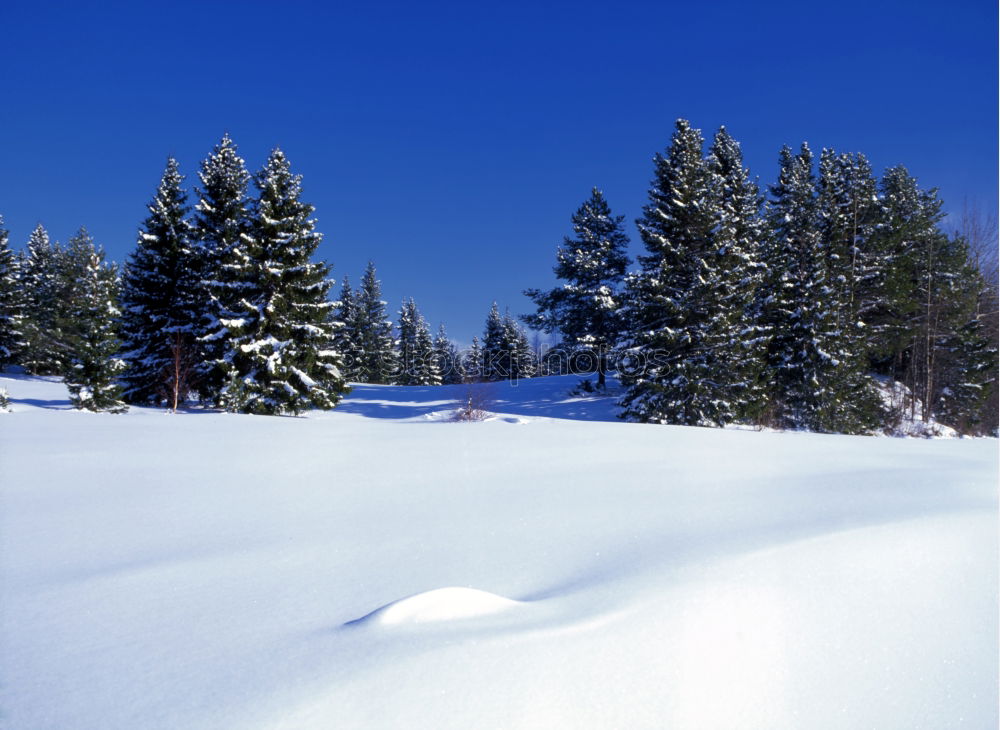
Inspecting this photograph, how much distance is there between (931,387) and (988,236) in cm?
858

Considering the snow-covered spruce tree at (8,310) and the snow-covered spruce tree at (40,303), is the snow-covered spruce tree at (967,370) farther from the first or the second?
the snow-covered spruce tree at (8,310)

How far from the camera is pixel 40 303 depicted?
30531mm

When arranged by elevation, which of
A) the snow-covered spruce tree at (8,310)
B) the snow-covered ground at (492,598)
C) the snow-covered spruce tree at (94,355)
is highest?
the snow-covered spruce tree at (8,310)

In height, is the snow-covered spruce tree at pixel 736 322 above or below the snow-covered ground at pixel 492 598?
above

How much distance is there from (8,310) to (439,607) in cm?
3639

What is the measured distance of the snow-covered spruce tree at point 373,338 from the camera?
127 ft

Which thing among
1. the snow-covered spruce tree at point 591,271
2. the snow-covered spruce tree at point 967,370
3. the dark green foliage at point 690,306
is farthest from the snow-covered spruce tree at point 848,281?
the snow-covered spruce tree at point 591,271

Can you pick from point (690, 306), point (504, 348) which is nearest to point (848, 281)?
point (690, 306)

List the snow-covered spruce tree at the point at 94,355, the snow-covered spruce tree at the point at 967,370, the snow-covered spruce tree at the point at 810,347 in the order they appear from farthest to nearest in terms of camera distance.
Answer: the snow-covered spruce tree at the point at 967,370, the snow-covered spruce tree at the point at 810,347, the snow-covered spruce tree at the point at 94,355

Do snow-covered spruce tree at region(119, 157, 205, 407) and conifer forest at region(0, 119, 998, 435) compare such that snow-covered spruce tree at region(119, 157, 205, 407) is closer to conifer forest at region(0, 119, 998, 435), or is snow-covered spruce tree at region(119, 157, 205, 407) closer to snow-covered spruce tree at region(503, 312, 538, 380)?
conifer forest at region(0, 119, 998, 435)

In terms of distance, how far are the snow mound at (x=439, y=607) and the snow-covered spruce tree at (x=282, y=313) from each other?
14126mm

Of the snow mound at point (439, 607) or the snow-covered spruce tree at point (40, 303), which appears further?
the snow-covered spruce tree at point (40, 303)

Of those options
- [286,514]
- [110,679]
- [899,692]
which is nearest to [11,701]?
[110,679]

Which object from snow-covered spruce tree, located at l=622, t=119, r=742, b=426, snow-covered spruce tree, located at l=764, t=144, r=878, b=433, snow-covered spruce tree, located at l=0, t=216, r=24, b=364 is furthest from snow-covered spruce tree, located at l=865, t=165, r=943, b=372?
snow-covered spruce tree, located at l=0, t=216, r=24, b=364
